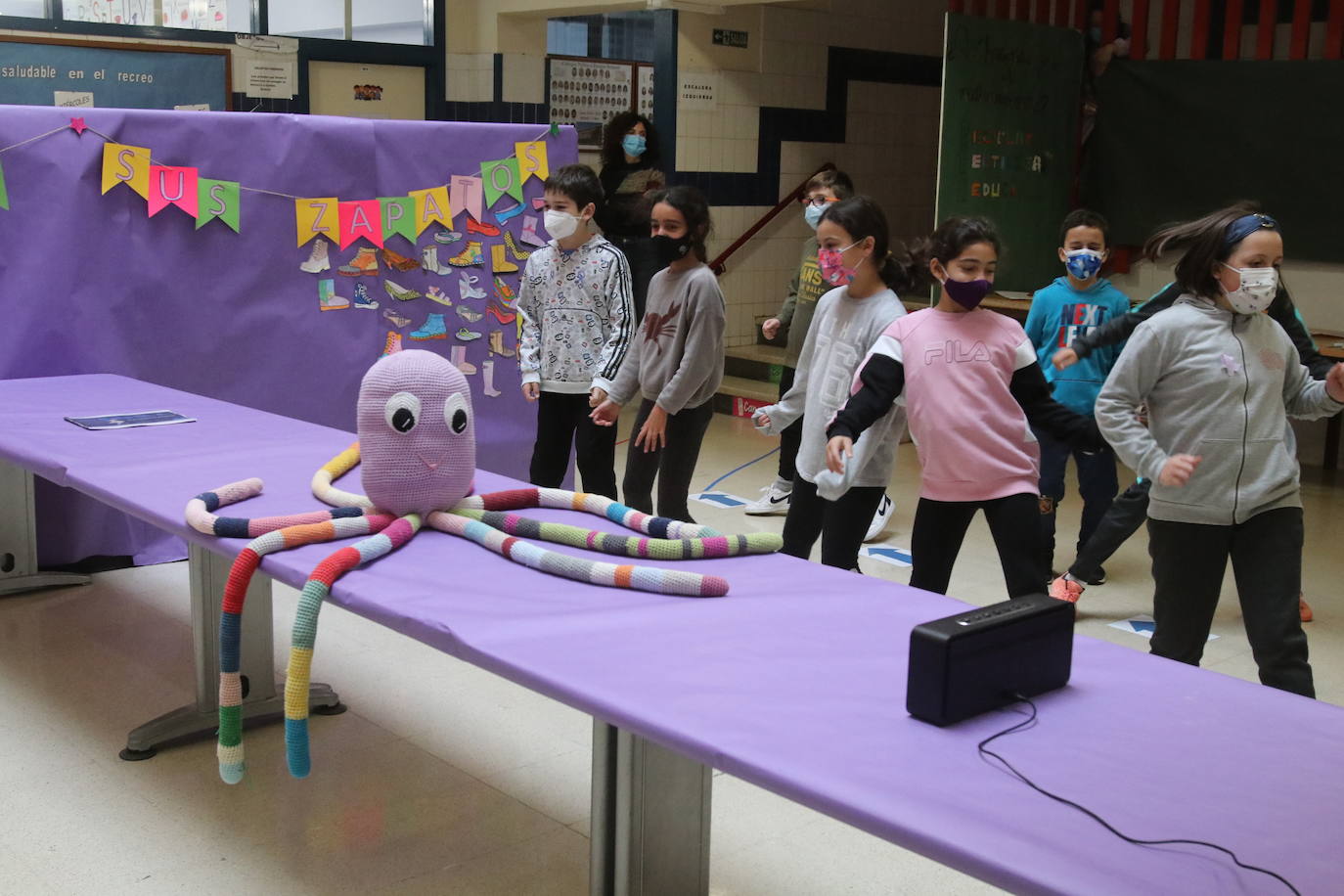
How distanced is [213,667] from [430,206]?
2.42 meters

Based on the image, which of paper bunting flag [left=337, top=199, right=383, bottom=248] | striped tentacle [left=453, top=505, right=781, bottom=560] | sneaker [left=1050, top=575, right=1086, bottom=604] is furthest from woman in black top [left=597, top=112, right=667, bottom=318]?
striped tentacle [left=453, top=505, right=781, bottom=560]

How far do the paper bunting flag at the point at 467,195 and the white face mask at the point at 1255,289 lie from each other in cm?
317

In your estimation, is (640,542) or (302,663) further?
(640,542)

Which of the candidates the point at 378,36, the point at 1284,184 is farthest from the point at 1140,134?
the point at 378,36

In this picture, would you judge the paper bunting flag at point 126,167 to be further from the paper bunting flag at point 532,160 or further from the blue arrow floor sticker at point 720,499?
the blue arrow floor sticker at point 720,499

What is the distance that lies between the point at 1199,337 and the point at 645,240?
4866 millimetres

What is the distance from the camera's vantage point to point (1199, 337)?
293cm

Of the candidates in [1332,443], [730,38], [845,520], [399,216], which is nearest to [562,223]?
[399,216]

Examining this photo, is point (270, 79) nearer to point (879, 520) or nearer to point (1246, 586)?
point (879, 520)

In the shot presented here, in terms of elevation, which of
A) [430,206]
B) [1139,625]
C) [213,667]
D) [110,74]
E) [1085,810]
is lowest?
[1139,625]

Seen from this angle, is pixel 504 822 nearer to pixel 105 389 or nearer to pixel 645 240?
pixel 105 389

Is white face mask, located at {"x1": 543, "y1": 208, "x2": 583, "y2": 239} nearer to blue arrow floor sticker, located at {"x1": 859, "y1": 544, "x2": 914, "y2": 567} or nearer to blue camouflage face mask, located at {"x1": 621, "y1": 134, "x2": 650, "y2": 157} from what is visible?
blue arrow floor sticker, located at {"x1": 859, "y1": 544, "x2": 914, "y2": 567}

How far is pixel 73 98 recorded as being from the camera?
23.1ft

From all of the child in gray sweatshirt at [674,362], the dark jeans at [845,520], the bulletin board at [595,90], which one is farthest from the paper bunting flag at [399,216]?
the bulletin board at [595,90]
